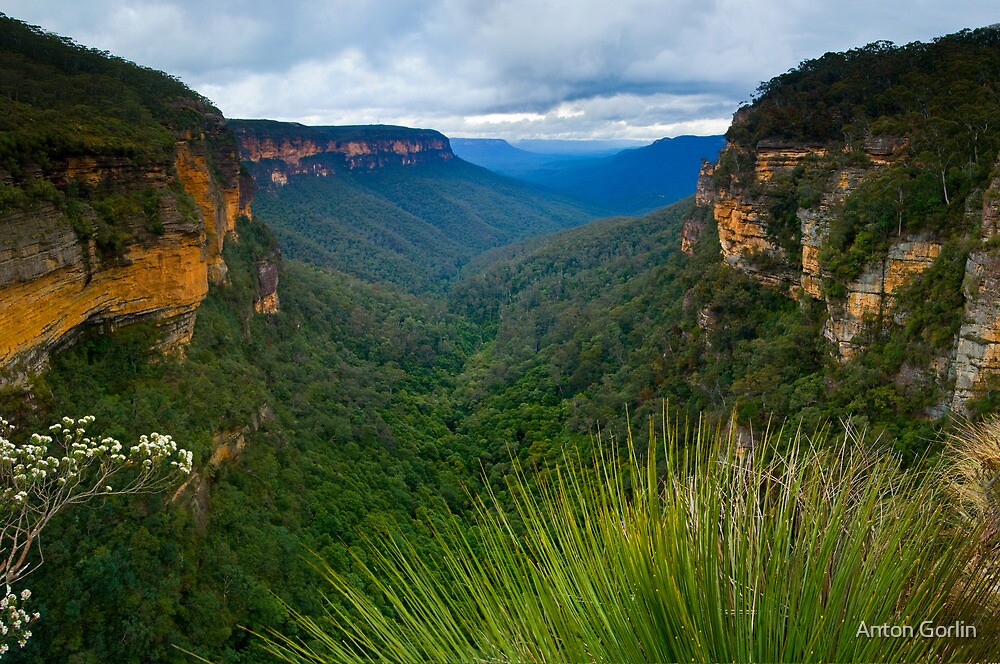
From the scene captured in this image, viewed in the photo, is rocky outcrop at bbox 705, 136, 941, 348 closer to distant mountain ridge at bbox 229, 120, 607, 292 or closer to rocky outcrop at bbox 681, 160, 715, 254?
rocky outcrop at bbox 681, 160, 715, 254

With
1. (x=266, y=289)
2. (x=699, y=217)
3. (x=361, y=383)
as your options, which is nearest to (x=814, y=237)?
(x=699, y=217)

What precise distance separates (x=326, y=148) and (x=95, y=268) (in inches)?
3779

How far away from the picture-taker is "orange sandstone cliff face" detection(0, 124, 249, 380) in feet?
38.7

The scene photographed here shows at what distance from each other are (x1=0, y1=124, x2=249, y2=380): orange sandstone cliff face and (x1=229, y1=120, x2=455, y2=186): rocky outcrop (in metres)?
65.4

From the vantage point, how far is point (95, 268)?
14.7 meters

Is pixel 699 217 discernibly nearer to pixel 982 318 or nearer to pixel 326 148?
pixel 982 318

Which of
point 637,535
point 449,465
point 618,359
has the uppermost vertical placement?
point 637,535

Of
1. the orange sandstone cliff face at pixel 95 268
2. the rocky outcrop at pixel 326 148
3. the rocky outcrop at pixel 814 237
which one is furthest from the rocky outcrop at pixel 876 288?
the rocky outcrop at pixel 326 148

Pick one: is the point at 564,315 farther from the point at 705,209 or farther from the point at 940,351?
the point at 940,351

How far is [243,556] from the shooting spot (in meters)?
14.6

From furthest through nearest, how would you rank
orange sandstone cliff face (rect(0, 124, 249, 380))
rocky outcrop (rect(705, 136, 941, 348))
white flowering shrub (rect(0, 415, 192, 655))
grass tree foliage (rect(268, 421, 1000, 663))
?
rocky outcrop (rect(705, 136, 941, 348)) < orange sandstone cliff face (rect(0, 124, 249, 380)) < white flowering shrub (rect(0, 415, 192, 655)) < grass tree foliage (rect(268, 421, 1000, 663))

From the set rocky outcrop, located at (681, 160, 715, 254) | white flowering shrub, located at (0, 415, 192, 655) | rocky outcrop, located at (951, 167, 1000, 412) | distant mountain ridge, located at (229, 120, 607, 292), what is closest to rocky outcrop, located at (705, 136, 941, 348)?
rocky outcrop, located at (951, 167, 1000, 412)

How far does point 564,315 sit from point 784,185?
2357cm

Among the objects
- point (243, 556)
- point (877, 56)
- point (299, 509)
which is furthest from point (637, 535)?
point (877, 56)
